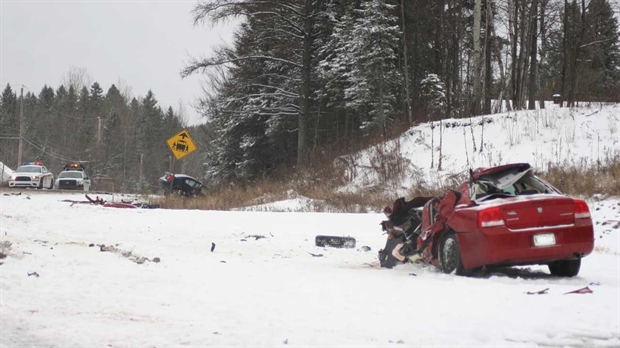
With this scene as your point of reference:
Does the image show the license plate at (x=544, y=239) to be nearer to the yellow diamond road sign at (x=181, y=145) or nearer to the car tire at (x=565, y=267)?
the car tire at (x=565, y=267)

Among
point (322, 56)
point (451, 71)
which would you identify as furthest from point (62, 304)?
point (451, 71)

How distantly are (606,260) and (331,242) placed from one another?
16.3ft

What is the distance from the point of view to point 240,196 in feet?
77.8

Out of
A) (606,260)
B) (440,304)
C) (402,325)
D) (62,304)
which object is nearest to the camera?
(402,325)

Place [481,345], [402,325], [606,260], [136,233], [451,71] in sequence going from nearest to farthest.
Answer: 1. [481,345]
2. [402,325]
3. [606,260]
4. [136,233]
5. [451,71]

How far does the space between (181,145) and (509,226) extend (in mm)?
18678

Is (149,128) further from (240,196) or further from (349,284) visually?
(349,284)

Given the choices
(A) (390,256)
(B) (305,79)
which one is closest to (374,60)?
(B) (305,79)

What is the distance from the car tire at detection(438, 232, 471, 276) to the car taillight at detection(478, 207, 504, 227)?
600mm

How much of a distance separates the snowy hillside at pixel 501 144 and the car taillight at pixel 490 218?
1121 cm

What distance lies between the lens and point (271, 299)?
21.2ft

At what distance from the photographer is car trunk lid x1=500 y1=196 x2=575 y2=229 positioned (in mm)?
7742

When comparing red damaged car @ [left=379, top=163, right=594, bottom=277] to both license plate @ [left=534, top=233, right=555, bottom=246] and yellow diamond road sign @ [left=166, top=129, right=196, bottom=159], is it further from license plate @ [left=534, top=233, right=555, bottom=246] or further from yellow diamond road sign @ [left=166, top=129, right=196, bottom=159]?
yellow diamond road sign @ [left=166, top=129, right=196, bottom=159]

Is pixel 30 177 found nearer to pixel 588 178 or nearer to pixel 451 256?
pixel 588 178
